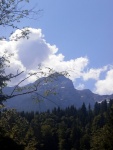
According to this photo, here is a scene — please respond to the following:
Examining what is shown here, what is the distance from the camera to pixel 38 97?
12.4 meters

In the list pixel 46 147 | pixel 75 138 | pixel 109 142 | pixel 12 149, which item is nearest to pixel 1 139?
pixel 12 149

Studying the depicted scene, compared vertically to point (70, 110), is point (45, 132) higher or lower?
lower

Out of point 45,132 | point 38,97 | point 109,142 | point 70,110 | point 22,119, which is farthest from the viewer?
point 70,110

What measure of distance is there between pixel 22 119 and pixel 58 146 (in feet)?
344

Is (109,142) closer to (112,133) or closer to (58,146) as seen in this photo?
(112,133)

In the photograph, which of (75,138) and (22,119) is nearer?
(22,119)

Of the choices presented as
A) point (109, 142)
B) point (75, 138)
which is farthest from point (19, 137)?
point (75, 138)

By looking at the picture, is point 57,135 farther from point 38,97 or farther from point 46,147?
point 38,97

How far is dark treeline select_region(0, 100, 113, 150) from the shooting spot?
14594 mm

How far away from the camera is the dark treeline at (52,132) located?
14594mm

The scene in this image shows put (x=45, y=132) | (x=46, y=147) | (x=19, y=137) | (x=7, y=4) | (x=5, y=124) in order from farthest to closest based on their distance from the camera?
(x=45, y=132)
(x=46, y=147)
(x=19, y=137)
(x=5, y=124)
(x=7, y=4)

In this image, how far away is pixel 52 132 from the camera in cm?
12325

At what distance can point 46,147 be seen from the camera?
360 ft

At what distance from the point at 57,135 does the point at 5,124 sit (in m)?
109
